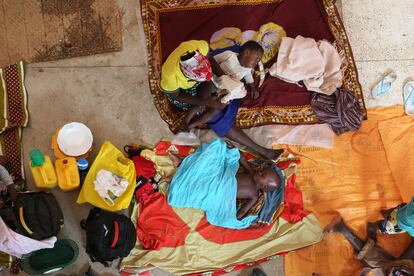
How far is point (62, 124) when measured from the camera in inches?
108

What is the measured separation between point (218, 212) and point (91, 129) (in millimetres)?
958

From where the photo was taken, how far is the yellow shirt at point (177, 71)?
8.17 ft

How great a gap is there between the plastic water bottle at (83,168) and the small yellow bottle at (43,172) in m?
0.15

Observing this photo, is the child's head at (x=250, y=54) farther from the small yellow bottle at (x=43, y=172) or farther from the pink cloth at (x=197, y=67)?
the small yellow bottle at (x=43, y=172)

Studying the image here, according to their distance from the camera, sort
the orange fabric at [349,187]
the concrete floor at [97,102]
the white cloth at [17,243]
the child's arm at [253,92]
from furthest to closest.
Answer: the child's arm at [253,92]
the orange fabric at [349,187]
the concrete floor at [97,102]
the white cloth at [17,243]

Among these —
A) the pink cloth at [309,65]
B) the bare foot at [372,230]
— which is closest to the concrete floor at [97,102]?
the bare foot at [372,230]

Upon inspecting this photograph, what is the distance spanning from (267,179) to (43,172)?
130 centimetres

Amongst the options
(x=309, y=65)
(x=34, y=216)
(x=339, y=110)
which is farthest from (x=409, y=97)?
(x=34, y=216)

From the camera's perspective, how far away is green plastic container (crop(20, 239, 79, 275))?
2453mm

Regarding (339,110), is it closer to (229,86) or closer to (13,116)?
(229,86)

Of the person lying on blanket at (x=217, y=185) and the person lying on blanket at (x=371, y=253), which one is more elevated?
the person lying on blanket at (x=217, y=185)

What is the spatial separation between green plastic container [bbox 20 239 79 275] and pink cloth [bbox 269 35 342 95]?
67.6 inches

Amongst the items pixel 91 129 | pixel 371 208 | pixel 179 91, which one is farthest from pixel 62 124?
pixel 371 208

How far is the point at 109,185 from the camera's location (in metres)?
2.46
